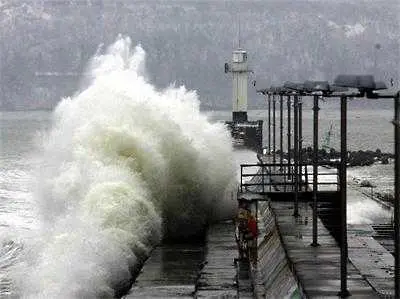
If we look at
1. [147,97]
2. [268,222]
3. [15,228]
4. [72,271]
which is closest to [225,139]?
[147,97]

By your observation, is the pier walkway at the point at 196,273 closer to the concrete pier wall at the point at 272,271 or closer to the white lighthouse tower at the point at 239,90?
the concrete pier wall at the point at 272,271

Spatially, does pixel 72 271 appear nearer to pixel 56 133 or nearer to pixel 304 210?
pixel 304 210

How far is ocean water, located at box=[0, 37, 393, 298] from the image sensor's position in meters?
22.7

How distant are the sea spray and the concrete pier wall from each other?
3.04 m

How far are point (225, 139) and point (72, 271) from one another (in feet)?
57.6

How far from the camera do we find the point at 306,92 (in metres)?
19.2

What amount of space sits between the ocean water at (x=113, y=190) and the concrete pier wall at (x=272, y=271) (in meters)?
3.07

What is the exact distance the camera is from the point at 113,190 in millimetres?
28906

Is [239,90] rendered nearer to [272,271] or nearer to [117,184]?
[117,184]

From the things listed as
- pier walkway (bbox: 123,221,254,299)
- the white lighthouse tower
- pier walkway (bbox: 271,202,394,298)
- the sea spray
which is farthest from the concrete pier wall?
the white lighthouse tower

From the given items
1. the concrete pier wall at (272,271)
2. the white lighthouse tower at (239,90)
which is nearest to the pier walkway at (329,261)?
the concrete pier wall at (272,271)

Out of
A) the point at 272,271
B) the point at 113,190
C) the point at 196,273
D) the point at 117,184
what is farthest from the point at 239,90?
the point at 272,271

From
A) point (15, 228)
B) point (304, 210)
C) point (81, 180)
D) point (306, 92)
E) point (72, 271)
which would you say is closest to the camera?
point (306, 92)

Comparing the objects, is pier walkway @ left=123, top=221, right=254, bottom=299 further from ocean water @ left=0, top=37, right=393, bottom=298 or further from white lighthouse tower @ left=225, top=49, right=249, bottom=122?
white lighthouse tower @ left=225, top=49, right=249, bottom=122
